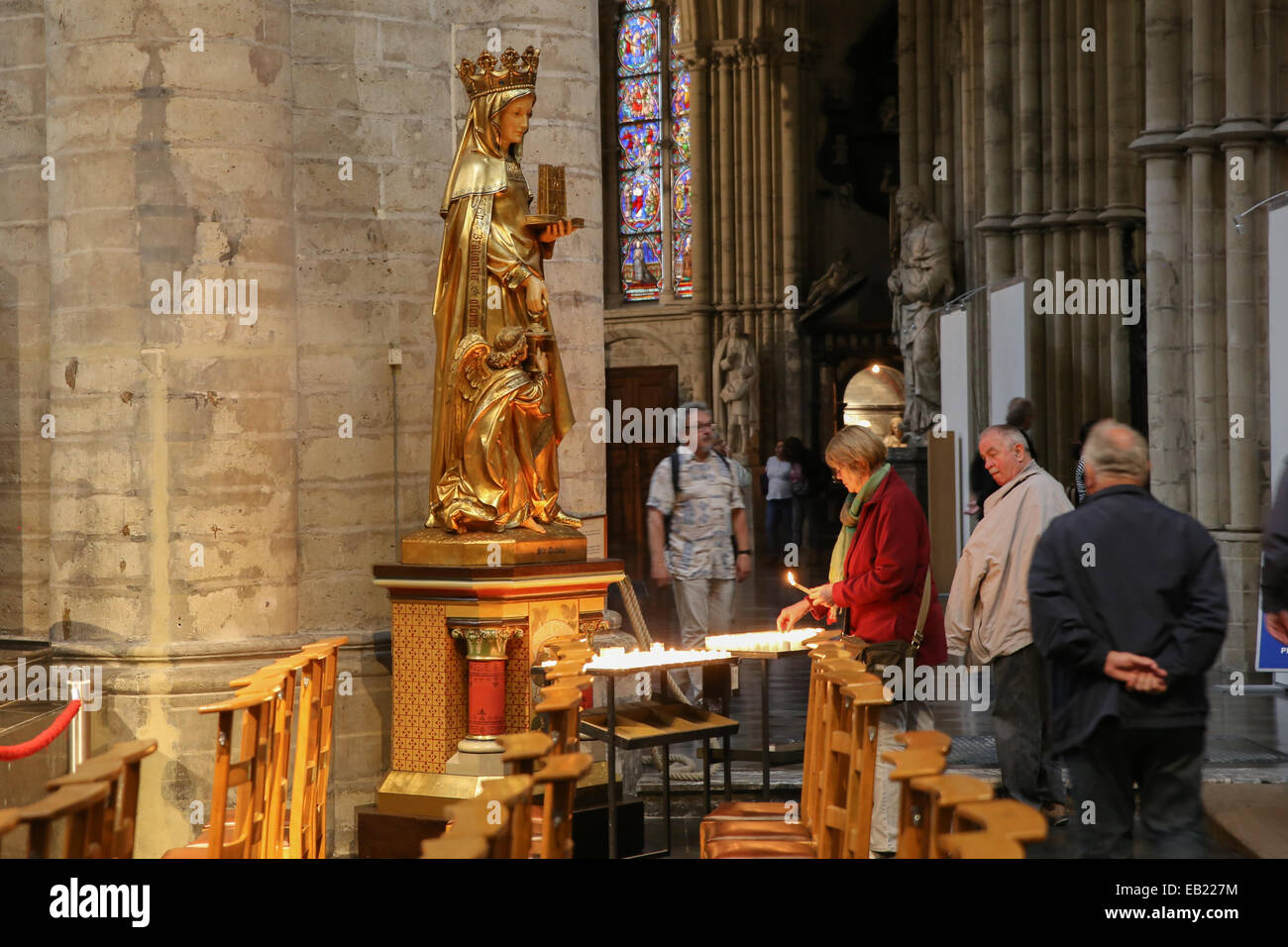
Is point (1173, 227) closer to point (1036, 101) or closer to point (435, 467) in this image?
point (1036, 101)

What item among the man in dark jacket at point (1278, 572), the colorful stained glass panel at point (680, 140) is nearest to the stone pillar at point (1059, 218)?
the man in dark jacket at point (1278, 572)

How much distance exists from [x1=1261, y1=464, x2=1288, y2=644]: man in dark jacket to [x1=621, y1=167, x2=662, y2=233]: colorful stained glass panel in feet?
80.2

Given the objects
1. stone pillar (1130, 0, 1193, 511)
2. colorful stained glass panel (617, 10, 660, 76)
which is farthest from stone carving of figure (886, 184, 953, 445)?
colorful stained glass panel (617, 10, 660, 76)

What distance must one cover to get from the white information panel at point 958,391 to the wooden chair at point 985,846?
12.3 meters

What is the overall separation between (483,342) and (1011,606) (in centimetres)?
236

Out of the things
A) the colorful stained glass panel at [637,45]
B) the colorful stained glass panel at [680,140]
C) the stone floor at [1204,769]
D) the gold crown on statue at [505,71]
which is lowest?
the stone floor at [1204,769]

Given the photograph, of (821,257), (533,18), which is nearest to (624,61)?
(821,257)

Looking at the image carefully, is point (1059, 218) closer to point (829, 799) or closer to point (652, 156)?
point (829, 799)

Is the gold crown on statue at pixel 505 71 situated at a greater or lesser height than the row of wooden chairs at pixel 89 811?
greater

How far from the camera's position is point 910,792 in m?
3.54

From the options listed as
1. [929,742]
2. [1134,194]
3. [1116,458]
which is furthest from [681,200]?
[929,742]

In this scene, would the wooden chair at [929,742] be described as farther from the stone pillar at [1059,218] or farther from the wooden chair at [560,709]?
the stone pillar at [1059,218]

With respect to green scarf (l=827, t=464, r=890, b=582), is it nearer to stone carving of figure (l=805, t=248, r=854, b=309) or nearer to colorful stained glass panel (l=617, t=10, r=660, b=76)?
stone carving of figure (l=805, t=248, r=854, b=309)

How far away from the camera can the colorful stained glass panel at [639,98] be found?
29.2m
